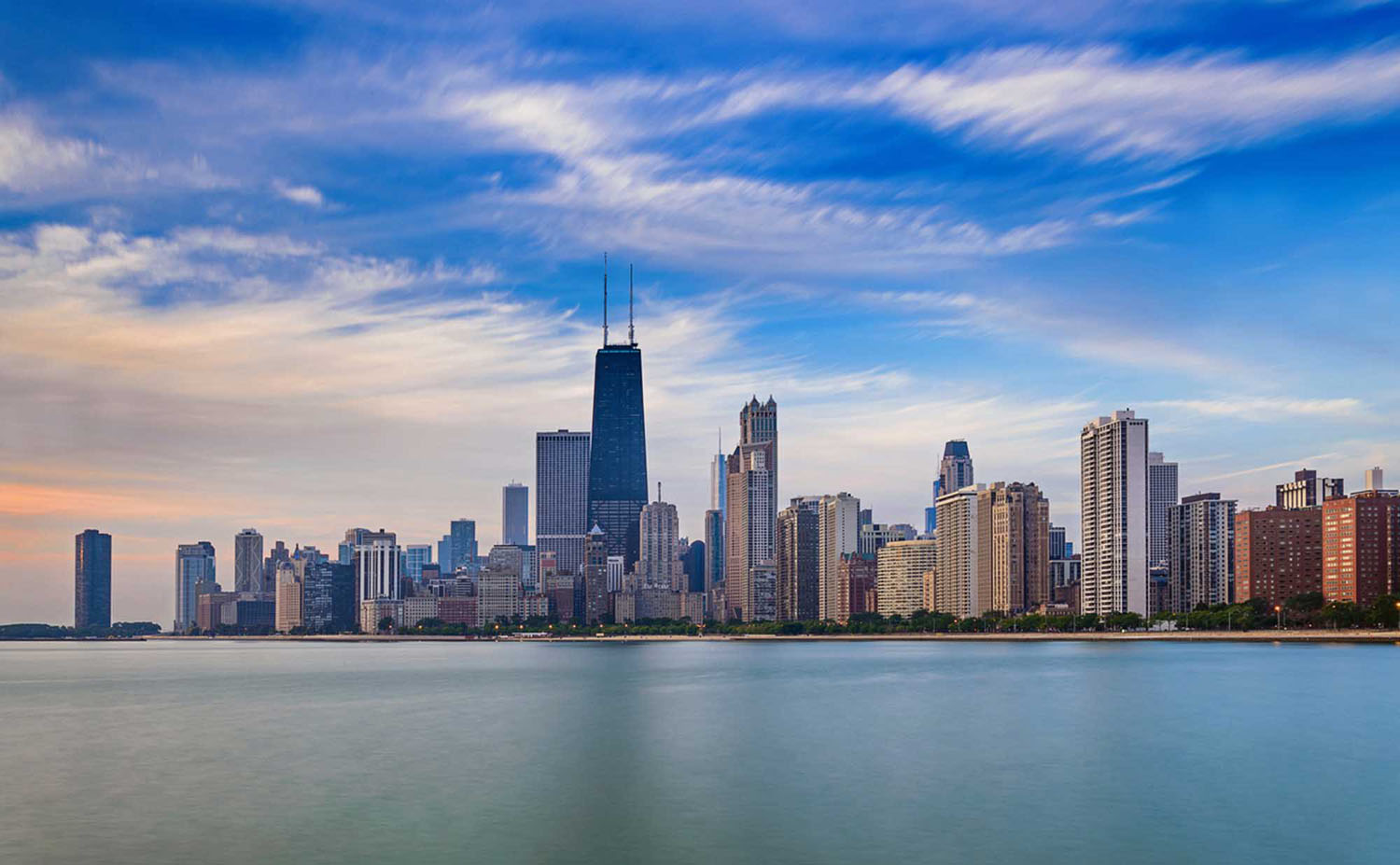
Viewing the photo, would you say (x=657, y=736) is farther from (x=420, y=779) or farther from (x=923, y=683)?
(x=923, y=683)

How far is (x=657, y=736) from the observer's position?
239 feet

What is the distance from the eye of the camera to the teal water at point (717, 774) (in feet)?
138

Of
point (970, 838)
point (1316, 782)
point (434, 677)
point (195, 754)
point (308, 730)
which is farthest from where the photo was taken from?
point (434, 677)

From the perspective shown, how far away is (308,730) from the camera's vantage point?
2990 inches

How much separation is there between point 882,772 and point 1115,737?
19.2 metres

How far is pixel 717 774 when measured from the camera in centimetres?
5719

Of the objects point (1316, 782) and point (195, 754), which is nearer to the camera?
point (1316, 782)

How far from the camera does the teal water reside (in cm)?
4197

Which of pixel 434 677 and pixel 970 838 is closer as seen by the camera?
pixel 970 838

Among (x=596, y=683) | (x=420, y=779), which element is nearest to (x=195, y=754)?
(x=420, y=779)

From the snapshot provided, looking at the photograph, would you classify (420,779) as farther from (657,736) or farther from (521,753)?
(657,736)

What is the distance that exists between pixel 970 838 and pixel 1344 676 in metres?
87.9

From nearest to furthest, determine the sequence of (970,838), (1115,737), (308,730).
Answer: (970,838), (1115,737), (308,730)

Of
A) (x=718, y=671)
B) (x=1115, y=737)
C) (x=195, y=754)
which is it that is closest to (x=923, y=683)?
(x=718, y=671)
